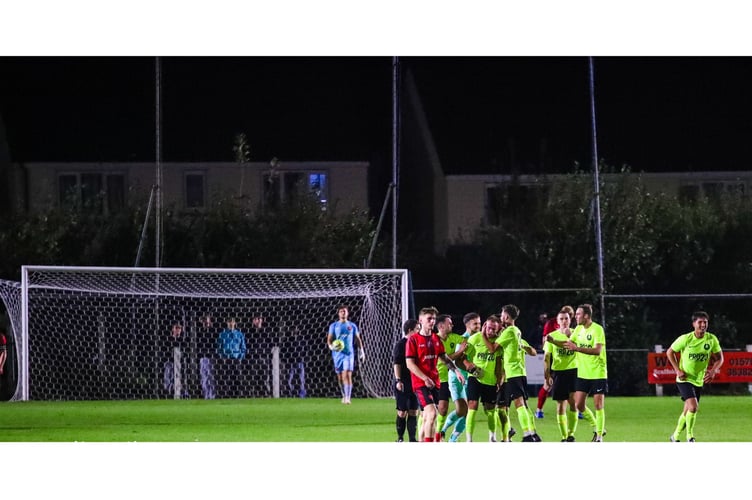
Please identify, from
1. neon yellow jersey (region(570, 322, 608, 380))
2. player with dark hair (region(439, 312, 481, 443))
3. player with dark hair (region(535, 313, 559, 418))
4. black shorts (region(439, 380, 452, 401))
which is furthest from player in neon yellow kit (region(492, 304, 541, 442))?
player with dark hair (region(535, 313, 559, 418))

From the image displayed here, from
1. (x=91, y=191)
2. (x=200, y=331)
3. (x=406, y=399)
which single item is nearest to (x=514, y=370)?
(x=406, y=399)

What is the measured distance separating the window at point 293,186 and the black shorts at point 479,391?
15.8ft

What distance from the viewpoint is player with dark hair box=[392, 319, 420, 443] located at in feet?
30.5

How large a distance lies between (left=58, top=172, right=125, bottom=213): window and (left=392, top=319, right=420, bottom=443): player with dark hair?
535cm

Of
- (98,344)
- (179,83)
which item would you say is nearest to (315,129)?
(179,83)

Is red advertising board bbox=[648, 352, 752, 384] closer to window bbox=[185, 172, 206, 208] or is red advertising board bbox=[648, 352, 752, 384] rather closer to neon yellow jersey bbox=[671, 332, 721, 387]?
neon yellow jersey bbox=[671, 332, 721, 387]

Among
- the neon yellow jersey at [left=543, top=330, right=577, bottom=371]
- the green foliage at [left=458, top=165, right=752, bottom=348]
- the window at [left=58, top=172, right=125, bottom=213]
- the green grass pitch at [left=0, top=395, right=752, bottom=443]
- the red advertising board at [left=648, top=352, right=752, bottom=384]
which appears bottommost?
the green grass pitch at [left=0, top=395, right=752, bottom=443]

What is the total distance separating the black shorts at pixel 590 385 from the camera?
10.2 metres

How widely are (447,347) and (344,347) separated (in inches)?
167

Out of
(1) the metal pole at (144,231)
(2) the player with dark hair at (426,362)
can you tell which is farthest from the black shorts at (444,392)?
(1) the metal pole at (144,231)

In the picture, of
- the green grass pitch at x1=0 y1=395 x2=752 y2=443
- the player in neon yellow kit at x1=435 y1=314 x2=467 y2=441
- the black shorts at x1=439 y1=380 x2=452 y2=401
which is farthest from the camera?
the green grass pitch at x1=0 y1=395 x2=752 y2=443

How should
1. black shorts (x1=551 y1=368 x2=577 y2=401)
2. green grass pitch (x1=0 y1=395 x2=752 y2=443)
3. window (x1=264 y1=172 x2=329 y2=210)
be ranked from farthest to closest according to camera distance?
1. window (x1=264 y1=172 x2=329 y2=210)
2. green grass pitch (x1=0 y1=395 x2=752 y2=443)
3. black shorts (x1=551 y1=368 x2=577 y2=401)

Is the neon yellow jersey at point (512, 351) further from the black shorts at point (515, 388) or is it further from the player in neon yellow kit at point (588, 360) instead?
the player in neon yellow kit at point (588, 360)

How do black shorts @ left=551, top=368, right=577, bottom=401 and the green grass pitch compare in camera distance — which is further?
the green grass pitch
